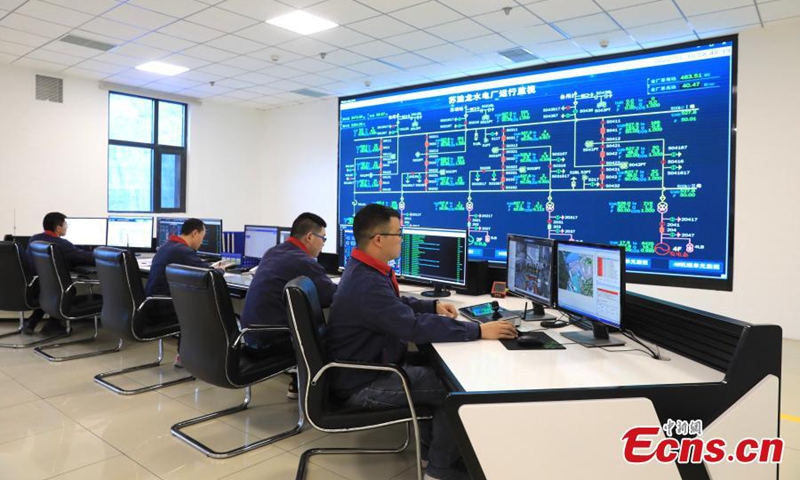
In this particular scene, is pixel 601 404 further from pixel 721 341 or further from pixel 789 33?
pixel 789 33

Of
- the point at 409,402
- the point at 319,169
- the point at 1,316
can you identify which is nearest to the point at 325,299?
the point at 409,402

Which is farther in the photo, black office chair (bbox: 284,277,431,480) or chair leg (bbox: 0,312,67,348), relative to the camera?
chair leg (bbox: 0,312,67,348)

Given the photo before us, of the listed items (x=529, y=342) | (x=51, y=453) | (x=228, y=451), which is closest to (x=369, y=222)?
(x=529, y=342)

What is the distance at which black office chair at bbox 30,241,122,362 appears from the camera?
13.6 feet

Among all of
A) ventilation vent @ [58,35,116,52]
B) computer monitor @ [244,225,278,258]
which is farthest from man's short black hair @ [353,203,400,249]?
ventilation vent @ [58,35,116,52]

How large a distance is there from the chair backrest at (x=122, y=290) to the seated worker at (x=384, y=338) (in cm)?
190

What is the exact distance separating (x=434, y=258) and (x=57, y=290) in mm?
2975

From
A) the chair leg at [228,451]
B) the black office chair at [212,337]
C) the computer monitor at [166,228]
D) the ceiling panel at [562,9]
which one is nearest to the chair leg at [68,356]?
the computer monitor at [166,228]

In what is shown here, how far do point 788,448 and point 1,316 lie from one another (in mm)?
6749

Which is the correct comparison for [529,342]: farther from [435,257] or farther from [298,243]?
[298,243]

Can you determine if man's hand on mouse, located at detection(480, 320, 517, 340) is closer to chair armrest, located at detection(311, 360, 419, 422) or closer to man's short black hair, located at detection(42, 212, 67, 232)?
chair armrest, located at detection(311, 360, 419, 422)

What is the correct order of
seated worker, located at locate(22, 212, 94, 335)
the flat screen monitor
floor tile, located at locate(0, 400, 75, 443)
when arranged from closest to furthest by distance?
floor tile, located at locate(0, 400, 75, 443) → seated worker, located at locate(22, 212, 94, 335) → the flat screen monitor

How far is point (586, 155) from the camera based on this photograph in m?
5.93

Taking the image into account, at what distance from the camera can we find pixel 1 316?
224 inches
